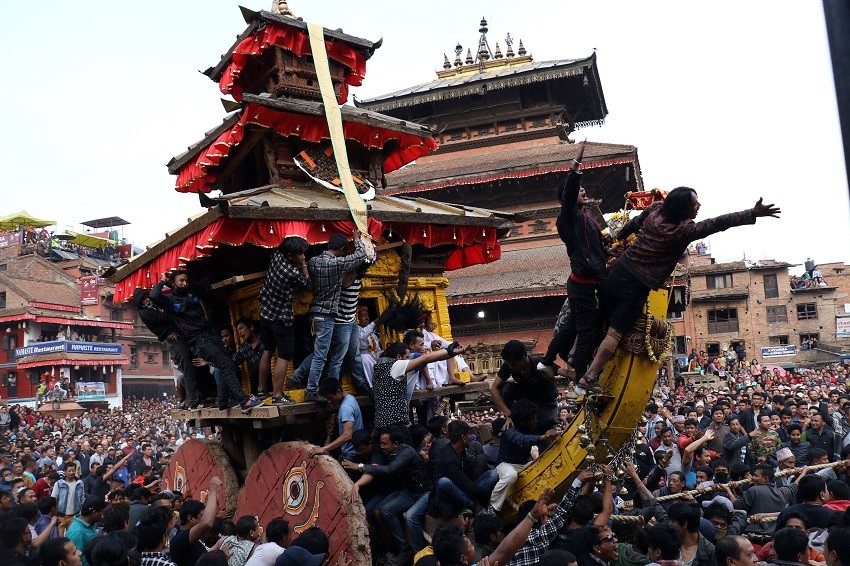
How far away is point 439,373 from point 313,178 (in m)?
3.03

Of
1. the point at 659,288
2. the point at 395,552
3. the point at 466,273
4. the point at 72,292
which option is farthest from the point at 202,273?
the point at 72,292

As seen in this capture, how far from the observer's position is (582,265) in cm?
616

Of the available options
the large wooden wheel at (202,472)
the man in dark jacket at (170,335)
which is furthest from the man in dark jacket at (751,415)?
the man in dark jacket at (170,335)

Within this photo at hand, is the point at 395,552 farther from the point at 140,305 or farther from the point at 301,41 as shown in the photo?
the point at 301,41

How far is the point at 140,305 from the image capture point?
8.59 metres

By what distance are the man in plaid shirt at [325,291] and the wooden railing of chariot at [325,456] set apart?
0.39 meters

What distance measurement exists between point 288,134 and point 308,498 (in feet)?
15.0

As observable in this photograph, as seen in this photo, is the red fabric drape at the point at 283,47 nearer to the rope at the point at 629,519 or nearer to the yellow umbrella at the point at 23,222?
the rope at the point at 629,519

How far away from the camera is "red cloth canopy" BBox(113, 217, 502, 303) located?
776cm

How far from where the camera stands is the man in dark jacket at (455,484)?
6887mm

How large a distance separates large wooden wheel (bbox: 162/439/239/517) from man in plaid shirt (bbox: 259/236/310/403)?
1.79m

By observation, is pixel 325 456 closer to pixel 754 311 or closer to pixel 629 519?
pixel 629 519

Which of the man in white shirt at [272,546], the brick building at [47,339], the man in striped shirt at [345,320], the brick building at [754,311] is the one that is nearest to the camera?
the man in white shirt at [272,546]

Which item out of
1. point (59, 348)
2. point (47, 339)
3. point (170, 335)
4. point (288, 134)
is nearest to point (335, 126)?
point (288, 134)
